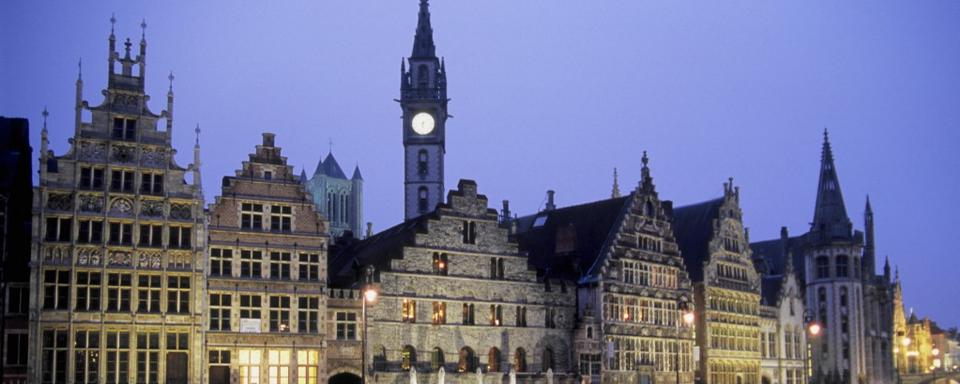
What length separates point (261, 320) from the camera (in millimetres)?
54125

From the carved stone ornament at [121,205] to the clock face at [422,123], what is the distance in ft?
171

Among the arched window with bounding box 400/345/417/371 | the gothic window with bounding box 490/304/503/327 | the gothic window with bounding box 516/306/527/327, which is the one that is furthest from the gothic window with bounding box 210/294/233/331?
the gothic window with bounding box 516/306/527/327

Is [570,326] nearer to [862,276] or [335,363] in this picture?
[335,363]

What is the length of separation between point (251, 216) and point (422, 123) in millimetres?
49294

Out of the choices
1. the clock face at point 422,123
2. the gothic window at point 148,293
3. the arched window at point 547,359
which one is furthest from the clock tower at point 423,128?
the gothic window at point 148,293

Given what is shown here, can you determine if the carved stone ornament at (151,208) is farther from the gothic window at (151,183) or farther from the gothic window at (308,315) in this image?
the gothic window at (308,315)

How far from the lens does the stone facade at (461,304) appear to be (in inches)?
2298

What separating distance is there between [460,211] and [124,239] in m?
17.2

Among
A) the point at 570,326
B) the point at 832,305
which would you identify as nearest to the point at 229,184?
the point at 570,326

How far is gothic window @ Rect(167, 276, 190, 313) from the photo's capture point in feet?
171

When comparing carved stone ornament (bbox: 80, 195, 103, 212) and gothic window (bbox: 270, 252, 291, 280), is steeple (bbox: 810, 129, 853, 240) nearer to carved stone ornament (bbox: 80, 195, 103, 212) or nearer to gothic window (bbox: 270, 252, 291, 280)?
gothic window (bbox: 270, 252, 291, 280)

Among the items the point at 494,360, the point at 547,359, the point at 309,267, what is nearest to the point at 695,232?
the point at 547,359

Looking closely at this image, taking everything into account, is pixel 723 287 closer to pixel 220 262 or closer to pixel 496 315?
pixel 496 315

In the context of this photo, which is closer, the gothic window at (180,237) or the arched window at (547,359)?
the gothic window at (180,237)
